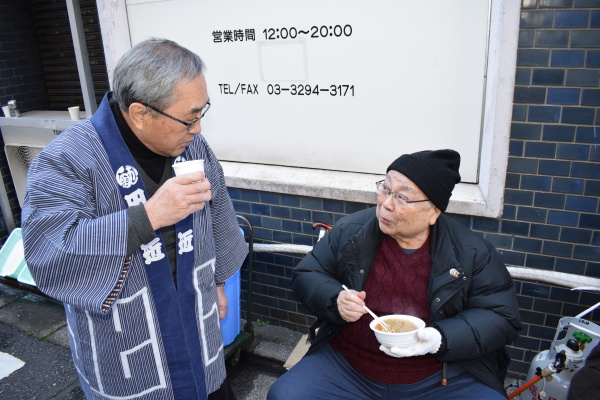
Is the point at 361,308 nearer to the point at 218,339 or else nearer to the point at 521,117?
the point at 218,339

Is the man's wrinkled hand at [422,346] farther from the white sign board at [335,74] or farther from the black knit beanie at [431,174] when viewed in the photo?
the white sign board at [335,74]

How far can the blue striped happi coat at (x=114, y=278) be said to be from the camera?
5.83ft

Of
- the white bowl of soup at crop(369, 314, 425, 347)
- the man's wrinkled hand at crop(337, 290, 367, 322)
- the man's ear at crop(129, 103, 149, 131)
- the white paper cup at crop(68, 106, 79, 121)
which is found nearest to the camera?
the man's ear at crop(129, 103, 149, 131)

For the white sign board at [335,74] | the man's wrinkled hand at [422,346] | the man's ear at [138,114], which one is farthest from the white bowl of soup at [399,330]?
the white sign board at [335,74]

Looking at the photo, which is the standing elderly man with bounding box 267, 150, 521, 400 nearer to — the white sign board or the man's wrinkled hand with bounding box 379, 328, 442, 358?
the man's wrinkled hand with bounding box 379, 328, 442, 358

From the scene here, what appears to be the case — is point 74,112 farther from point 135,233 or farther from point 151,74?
point 135,233

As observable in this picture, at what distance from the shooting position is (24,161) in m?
5.99

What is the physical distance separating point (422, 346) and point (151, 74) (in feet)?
5.41

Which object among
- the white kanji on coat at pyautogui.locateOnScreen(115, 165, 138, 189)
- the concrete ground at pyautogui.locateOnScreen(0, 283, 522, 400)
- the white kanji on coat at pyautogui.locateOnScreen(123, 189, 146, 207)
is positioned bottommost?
the concrete ground at pyautogui.locateOnScreen(0, 283, 522, 400)

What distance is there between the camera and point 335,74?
12.5ft

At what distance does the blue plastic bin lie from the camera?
12.2ft

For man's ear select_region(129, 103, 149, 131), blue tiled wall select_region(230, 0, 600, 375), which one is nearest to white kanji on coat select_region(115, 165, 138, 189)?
man's ear select_region(129, 103, 149, 131)

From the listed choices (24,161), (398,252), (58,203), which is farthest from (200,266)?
(24,161)

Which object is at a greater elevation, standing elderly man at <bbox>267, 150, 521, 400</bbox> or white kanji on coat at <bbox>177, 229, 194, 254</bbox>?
white kanji on coat at <bbox>177, 229, 194, 254</bbox>
